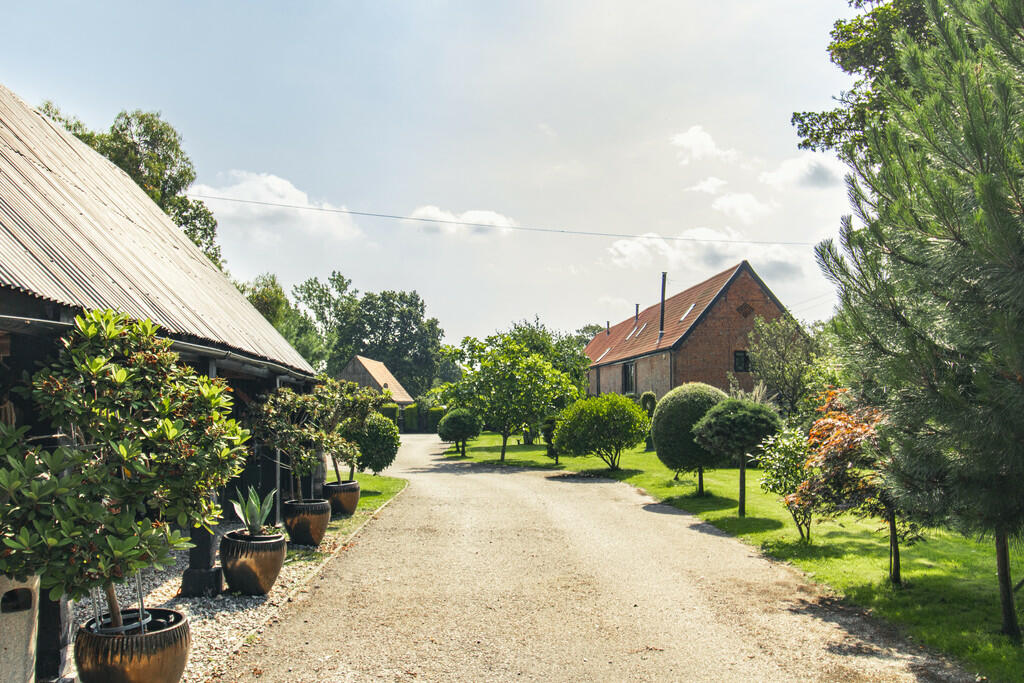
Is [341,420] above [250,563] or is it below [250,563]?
above

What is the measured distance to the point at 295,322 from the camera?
2891 inches

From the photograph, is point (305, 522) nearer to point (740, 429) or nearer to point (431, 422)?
point (740, 429)

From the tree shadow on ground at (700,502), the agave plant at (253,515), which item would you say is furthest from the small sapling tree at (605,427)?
the agave plant at (253,515)

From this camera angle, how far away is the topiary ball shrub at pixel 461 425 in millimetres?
30641

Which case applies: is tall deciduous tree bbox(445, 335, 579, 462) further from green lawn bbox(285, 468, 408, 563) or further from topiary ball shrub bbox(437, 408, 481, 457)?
green lawn bbox(285, 468, 408, 563)

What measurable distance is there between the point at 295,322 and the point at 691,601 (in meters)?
70.9

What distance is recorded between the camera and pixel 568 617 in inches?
280

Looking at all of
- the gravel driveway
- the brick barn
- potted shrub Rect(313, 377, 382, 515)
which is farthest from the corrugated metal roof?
the brick barn

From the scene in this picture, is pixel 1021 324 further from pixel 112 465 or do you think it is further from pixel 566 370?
pixel 566 370

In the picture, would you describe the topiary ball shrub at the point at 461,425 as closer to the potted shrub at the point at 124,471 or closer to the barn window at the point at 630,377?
the barn window at the point at 630,377

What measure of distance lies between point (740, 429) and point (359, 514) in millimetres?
8032

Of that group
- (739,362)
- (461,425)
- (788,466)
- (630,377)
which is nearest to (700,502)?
(788,466)

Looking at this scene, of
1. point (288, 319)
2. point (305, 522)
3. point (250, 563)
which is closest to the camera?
point (250, 563)

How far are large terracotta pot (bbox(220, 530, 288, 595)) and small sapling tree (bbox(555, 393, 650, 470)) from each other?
14845 mm
